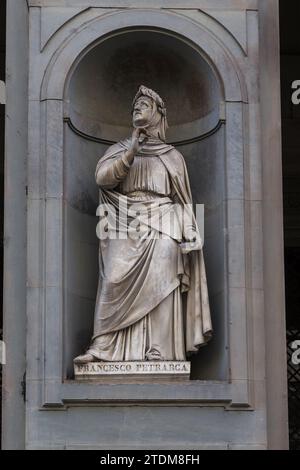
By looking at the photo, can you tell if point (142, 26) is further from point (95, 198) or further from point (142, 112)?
point (95, 198)

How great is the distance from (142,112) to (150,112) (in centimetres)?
14

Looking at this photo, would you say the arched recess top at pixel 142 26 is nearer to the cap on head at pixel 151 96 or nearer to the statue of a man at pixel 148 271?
the cap on head at pixel 151 96

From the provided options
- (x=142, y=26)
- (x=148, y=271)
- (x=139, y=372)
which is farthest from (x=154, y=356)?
(x=142, y=26)

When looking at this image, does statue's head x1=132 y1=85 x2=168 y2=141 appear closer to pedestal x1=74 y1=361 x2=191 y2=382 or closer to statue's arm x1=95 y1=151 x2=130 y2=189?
statue's arm x1=95 y1=151 x2=130 y2=189

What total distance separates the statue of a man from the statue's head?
3cm

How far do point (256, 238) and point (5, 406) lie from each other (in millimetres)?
3277

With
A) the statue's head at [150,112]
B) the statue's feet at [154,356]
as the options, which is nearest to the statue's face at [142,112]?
the statue's head at [150,112]

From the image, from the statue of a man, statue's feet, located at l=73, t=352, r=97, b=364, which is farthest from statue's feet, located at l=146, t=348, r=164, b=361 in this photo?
statue's feet, located at l=73, t=352, r=97, b=364

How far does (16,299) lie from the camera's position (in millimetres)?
19062

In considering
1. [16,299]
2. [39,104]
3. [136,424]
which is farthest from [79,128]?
[136,424]

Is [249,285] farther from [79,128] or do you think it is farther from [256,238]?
[79,128]

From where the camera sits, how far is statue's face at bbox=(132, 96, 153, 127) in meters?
19.8

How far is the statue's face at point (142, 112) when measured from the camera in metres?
19.8

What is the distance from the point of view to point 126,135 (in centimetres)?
2070
